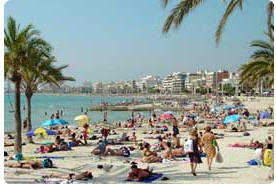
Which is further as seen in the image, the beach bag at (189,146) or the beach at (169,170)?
the beach bag at (189,146)

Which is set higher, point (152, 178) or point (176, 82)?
point (176, 82)

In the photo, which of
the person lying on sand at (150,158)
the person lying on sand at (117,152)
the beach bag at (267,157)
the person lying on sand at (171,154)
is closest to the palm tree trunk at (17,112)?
the person lying on sand at (117,152)

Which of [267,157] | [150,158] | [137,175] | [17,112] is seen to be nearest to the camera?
[137,175]

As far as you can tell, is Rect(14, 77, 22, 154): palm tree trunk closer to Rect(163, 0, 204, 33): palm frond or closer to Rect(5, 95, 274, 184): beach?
Rect(5, 95, 274, 184): beach

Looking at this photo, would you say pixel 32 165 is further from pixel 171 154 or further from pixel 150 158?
pixel 171 154

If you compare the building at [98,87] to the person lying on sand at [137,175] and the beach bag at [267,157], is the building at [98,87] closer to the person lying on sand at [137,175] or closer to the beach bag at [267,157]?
the beach bag at [267,157]

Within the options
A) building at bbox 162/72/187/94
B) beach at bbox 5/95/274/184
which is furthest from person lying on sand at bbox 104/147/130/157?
building at bbox 162/72/187/94

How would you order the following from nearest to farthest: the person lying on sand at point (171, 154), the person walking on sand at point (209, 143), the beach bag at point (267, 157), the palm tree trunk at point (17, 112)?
the person walking on sand at point (209, 143) → the beach bag at point (267, 157) → the palm tree trunk at point (17, 112) → the person lying on sand at point (171, 154)

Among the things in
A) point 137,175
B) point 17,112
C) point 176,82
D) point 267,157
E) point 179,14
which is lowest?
point 137,175

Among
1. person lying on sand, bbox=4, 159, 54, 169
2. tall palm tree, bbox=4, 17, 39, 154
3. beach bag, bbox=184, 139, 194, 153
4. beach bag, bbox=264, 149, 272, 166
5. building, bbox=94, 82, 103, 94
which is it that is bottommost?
person lying on sand, bbox=4, 159, 54, 169

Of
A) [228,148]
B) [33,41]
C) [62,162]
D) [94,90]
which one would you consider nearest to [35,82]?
[33,41]

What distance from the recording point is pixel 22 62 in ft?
37.6

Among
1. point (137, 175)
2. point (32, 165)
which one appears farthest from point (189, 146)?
point (32, 165)

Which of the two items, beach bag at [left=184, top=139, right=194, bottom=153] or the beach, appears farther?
beach bag at [left=184, top=139, right=194, bottom=153]
